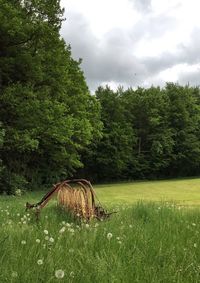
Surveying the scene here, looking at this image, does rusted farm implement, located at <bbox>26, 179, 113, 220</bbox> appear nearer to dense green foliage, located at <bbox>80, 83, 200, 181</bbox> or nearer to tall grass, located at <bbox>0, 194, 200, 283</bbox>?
tall grass, located at <bbox>0, 194, 200, 283</bbox>

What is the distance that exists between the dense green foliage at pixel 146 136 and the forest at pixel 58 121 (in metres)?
0.11

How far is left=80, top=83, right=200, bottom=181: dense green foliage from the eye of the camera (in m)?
51.9

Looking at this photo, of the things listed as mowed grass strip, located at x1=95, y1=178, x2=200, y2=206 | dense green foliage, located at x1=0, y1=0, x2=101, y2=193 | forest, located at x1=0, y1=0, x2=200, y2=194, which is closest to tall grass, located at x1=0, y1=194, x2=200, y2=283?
mowed grass strip, located at x1=95, y1=178, x2=200, y2=206

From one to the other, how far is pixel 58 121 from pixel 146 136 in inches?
1047

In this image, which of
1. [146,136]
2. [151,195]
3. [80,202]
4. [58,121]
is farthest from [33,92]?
[146,136]

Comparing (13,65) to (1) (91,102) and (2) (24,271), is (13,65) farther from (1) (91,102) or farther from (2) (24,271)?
(2) (24,271)

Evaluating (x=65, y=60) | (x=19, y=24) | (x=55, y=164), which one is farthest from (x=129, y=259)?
(x=55, y=164)

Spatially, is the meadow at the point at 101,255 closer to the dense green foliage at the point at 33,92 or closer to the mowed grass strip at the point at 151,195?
the mowed grass strip at the point at 151,195

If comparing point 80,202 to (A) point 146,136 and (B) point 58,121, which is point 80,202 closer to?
(B) point 58,121

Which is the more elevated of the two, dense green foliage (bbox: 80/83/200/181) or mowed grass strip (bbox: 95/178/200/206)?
dense green foliage (bbox: 80/83/200/181)

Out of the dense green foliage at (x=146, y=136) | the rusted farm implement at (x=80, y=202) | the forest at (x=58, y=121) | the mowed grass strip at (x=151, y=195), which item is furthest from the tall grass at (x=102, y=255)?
the dense green foliage at (x=146, y=136)

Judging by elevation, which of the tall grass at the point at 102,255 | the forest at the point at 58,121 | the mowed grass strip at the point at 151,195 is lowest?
the tall grass at the point at 102,255

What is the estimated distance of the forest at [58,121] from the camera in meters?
30.0

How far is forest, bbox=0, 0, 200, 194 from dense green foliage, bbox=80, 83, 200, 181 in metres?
0.11
